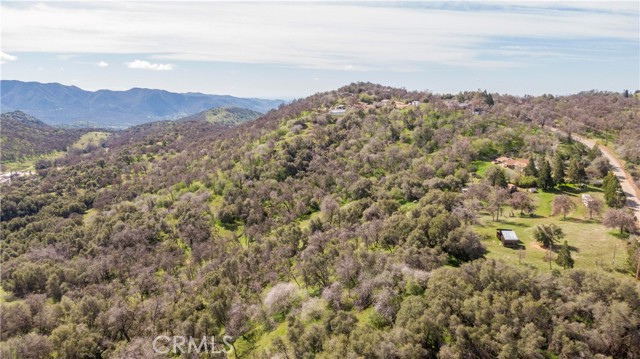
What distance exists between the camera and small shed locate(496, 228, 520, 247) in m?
65.9

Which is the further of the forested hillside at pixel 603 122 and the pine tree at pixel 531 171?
the forested hillside at pixel 603 122

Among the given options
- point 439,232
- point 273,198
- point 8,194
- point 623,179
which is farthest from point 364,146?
point 8,194

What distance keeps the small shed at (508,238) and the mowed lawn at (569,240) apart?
0.90 meters

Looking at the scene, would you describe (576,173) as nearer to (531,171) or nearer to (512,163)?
(531,171)

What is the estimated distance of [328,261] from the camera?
2635 inches

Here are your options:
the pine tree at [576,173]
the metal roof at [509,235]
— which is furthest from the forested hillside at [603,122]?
the metal roof at [509,235]

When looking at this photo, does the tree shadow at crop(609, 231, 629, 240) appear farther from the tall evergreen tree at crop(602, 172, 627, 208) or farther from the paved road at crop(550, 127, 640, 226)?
the tall evergreen tree at crop(602, 172, 627, 208)

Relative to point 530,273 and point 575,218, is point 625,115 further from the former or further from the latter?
point 530,273

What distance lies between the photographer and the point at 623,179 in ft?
336

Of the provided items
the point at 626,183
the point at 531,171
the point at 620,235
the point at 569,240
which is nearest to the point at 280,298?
the point at 569,240

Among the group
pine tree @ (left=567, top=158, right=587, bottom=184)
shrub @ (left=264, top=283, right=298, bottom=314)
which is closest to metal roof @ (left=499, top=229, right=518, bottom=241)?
shrub @ (left=264, top=283, right=298, bottom=314)

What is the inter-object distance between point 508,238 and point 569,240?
10.3m

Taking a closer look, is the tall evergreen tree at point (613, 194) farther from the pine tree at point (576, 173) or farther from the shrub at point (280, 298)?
the shrub at point (280, 298)

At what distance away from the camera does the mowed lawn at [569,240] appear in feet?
190
